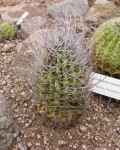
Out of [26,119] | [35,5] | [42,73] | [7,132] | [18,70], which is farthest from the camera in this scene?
[35,5]

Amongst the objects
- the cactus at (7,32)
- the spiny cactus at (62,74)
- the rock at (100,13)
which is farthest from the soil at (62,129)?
the rock at (100,13)

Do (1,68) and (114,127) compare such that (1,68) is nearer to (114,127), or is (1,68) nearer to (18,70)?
(18,70)

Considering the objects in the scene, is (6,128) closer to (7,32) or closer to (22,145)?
(22,145)

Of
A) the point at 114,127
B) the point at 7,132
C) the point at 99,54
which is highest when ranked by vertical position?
the point at 99,54

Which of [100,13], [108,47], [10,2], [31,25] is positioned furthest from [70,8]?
[108,47]

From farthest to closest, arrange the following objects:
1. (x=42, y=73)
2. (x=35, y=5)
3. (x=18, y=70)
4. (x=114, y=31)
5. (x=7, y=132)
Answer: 1. (x=35, y=5)
2. (x=18, y=70)
3. (x=114, y=31)
4. (x=7, y=132)
5. (x=42, y=73)

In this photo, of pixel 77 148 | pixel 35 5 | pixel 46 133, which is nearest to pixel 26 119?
pixel 46 133

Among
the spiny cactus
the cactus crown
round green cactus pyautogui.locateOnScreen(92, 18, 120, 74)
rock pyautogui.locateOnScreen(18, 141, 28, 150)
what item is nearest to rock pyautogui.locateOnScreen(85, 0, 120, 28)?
the cactus crown
